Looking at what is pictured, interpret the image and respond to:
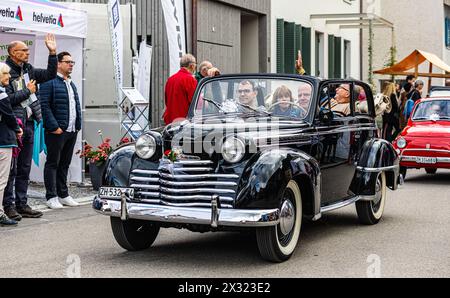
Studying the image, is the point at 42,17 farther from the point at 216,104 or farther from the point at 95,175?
the point at 216,104

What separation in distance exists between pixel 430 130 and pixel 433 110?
0.89 metres

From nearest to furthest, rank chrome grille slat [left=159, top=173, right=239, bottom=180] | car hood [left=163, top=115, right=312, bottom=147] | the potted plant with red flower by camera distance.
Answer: chrome grille slat [left=159, top=173, right=239, bottom=180]
car hood [left=163, top=115, right=312, bottom=147]
the potted plant with red flower

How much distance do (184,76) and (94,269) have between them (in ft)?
17.5

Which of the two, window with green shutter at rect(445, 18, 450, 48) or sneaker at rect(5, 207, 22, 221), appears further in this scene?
window with green shutter at rect(445, 18, 450, 48)

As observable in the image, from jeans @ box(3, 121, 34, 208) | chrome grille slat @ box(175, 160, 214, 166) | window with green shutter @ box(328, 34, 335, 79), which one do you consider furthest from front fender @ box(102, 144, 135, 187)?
window with green shutter @ box(328, 34, 335, 79)

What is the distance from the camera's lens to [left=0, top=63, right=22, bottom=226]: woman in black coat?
8344 mm

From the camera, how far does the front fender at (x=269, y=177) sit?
6273mm

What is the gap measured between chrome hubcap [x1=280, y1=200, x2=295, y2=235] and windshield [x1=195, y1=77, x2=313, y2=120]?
121cm

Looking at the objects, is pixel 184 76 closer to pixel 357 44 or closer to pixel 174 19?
pixel 174 19

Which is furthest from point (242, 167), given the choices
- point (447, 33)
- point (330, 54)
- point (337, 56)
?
point (447, 33)

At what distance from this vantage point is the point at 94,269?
6.41 meters

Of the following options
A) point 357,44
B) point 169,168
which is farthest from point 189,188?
point 357,44

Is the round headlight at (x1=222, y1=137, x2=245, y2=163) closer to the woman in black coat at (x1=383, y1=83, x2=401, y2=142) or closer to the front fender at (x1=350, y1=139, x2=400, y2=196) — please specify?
the front fender at (x1=350, y1=139, x2=400, y2=196)

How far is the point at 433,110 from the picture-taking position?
47.7 ft
